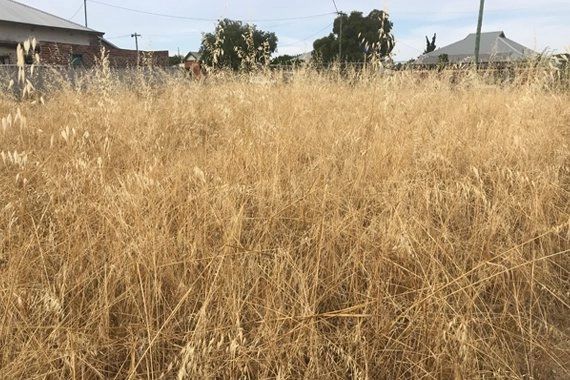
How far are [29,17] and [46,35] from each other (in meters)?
1.10

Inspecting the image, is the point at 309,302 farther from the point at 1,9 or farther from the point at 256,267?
the point at 1,9

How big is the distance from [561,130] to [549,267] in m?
1.71

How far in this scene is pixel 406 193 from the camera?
5.58 feet

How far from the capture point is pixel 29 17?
19875 mm

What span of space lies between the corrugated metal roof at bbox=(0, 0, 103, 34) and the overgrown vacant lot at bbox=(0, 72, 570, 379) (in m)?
20.7

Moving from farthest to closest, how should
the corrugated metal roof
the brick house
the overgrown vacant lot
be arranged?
1. the corrugated metal roof
2. the brick house
3. the overgrown vacant lot

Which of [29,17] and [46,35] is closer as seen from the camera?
[29,17]

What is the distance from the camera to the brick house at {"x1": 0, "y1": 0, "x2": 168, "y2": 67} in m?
18.1

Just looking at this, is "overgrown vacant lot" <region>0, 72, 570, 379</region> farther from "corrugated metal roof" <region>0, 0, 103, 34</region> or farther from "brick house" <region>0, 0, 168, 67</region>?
"corrugated metal roof" <region>0, 0, 103, 34</region>

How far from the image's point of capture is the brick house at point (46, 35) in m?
18.1

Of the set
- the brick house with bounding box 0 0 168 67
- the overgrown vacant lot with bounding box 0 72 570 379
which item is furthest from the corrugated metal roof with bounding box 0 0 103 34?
the overgrown vacant lot with bounding box 0 72 570 379

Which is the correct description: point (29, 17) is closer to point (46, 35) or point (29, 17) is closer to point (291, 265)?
point (46, 35)

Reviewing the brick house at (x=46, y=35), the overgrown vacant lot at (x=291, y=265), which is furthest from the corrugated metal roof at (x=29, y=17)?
the overgrown vacant lot at (x=291, y=265)

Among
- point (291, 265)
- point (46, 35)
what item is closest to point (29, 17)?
point (46, 35)
